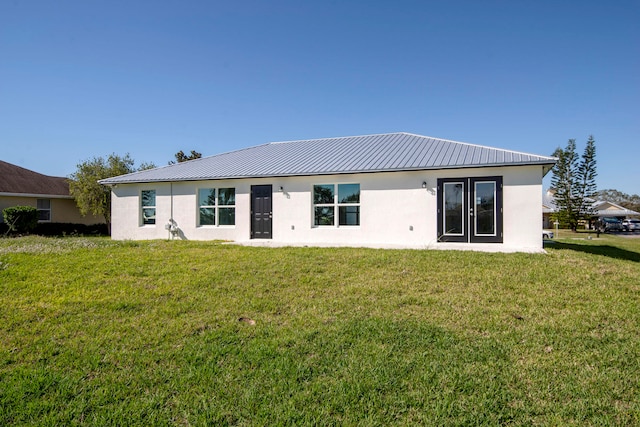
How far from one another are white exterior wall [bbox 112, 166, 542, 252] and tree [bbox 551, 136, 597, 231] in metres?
30.6

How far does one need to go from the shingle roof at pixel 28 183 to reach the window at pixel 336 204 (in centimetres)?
2029

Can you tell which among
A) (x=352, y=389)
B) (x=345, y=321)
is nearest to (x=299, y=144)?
(x=345, y=321)

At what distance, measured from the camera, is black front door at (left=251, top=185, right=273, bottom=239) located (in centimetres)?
1334

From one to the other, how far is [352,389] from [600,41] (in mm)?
14143

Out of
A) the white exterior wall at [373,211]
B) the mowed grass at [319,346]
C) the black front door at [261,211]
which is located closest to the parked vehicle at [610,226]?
the white exterior wall at [373,211]

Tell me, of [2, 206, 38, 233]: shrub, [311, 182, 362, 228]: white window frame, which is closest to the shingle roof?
[2, 206, 38, 233]: shrub

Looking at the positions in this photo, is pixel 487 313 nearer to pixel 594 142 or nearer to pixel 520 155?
pixel 520 155

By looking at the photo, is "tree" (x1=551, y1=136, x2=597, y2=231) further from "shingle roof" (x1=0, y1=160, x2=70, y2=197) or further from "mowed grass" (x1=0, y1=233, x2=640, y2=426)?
"shingle roof" (x1=0, y1=160, x2=70, y2=197)

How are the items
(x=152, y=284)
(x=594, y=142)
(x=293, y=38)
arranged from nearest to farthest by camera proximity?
(x=152, y=284)
(x=293, y=38)
(x=594, y=142)

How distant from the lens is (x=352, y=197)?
12484 mm

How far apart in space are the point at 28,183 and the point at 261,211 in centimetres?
1962

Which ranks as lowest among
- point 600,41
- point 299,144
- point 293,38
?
point 299,144

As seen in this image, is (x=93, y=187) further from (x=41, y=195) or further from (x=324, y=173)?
(x=324, y=173)

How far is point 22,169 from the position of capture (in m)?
24.4
